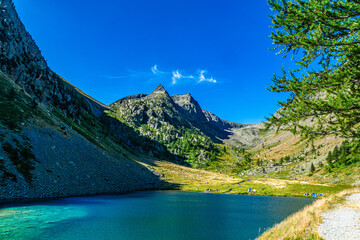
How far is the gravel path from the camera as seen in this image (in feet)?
43.1

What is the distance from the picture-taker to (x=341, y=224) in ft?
49.6

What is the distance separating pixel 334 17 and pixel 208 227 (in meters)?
32.6

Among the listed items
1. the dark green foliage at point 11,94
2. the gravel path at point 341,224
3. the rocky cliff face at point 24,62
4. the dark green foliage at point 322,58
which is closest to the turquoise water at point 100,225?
the gravel path at point 341,224

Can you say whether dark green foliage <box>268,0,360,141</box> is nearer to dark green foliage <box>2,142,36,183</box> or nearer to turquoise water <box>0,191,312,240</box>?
turquoise water <box>0,191,312,240</box>

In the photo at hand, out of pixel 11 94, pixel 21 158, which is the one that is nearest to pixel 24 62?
pixel 11 94

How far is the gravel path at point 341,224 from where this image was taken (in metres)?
13.1

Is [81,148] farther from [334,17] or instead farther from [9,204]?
[334,17]

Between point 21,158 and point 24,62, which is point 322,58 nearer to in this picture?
point 21,158

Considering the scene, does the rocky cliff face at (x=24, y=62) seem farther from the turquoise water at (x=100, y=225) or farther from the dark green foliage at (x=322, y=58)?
the dark green foliage at (x=322, y=58)

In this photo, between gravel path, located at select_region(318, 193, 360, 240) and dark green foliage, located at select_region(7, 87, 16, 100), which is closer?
gravel path, located at select_region(318, 193, 360, 240)

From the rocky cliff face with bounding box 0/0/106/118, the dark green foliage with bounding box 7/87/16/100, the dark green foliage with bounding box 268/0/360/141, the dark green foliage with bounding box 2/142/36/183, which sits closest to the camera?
the dark green foliage with bounding box 268/0/360/141

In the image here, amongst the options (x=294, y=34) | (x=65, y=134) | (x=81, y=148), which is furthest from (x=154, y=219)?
(x=65, y=134)

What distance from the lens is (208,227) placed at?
106 feet

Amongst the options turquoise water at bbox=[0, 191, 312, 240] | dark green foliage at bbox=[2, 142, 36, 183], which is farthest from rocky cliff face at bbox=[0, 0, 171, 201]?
turquoise water at bbox=[0, 191, 312, 240]
